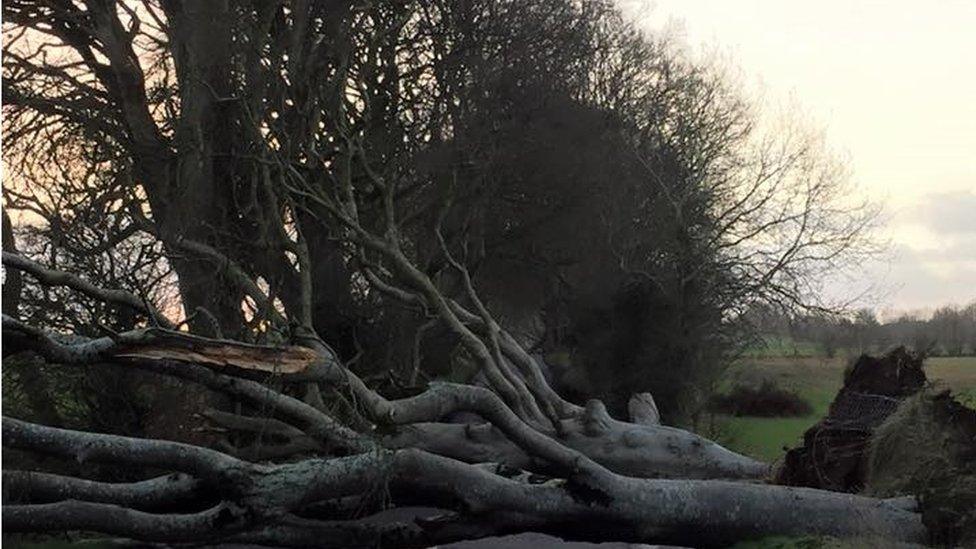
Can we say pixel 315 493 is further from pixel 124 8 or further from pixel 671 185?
pixel 671 185

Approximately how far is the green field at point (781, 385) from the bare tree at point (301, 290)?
15.9ft

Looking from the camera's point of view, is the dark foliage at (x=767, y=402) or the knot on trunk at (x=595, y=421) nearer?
the knot on trunk at (x=595, y=421)

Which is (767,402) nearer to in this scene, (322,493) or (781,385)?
(781,385)

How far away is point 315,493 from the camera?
10984mm

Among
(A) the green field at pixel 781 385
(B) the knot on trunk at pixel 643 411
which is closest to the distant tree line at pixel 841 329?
(A) the green field at pixel 781 385

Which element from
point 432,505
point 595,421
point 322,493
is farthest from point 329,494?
point 595,421

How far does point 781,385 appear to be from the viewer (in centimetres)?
4022

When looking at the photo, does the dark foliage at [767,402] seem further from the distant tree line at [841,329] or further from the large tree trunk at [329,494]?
the large tree trunk at [329,494]

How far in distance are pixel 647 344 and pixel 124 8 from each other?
1575cm

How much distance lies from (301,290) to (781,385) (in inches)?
954

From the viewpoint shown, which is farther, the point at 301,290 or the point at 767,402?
the point at 767,402

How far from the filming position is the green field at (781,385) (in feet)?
93.4

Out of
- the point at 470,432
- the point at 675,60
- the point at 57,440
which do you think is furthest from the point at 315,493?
the point at 675,60

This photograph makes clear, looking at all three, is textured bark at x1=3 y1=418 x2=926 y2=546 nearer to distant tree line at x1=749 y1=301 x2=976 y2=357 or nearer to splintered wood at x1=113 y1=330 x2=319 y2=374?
splintered wood at x1=113 y1=330 x2=319 y2=374
